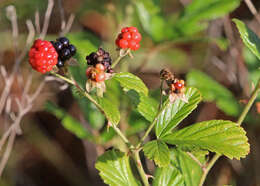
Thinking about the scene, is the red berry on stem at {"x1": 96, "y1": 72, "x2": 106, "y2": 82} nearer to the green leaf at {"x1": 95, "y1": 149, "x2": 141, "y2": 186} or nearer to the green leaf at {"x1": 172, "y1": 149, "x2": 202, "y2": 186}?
the green leaf at {"x1": 95, "y1": 149, "x2": 141, "y2": 186}

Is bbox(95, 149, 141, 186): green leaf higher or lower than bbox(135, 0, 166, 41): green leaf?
lower

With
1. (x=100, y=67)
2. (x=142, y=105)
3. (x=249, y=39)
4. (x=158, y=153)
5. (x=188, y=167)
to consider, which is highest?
(x=100, y=67)

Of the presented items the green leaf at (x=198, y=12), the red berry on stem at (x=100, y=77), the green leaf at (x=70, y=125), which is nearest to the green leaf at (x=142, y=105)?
Result: the red berry on stem at (x=100, y=77)

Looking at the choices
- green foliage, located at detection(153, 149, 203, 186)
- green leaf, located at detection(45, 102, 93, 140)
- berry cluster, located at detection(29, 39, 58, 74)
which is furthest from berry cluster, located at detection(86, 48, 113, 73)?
green leaf, located at detection(45, 102, 93, 140)

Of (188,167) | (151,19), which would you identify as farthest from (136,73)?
(188,167)

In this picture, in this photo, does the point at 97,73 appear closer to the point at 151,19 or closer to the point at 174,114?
the point at 174,114

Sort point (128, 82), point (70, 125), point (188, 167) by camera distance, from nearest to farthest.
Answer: point (128, 82), point (188, 167), point (70, 125)

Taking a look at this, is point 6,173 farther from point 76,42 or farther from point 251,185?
point 251,185

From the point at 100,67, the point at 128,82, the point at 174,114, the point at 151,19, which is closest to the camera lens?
the point at 100,67
